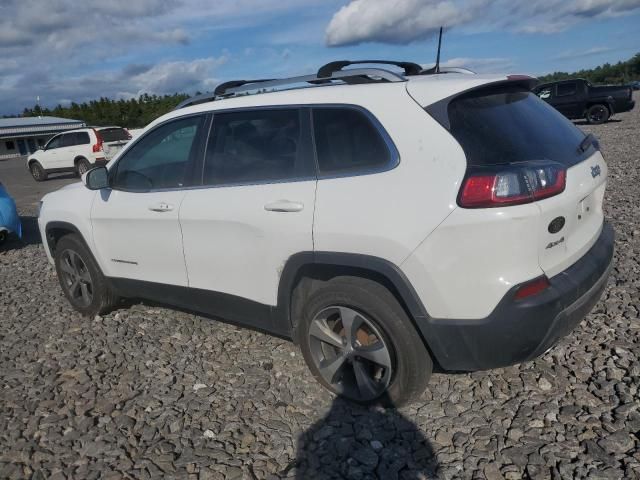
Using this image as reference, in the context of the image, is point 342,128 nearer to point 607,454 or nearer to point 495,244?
point 495,244

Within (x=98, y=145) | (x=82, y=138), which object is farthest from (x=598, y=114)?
(x=82, y=138)

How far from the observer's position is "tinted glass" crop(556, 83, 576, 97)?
20.4 m

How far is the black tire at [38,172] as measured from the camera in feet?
60.4

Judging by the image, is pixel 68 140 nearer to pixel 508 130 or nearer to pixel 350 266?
pixel 350 266

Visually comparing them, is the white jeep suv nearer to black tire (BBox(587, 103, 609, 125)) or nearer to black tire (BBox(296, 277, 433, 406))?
black tire (BBox(296, 277, 433, 406))

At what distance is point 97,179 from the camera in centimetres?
400

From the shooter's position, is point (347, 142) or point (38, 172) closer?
point (347, 142)

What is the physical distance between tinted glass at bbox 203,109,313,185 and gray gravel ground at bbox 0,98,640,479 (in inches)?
52.5

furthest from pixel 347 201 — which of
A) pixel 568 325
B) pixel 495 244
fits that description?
pixel 568 325

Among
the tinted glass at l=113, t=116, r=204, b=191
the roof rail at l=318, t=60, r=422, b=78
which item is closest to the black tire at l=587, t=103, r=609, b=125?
the roof rail at l=318, t=60, r=422, b=78

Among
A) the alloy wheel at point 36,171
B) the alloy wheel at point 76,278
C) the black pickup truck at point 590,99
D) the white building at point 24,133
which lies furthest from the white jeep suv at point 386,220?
the white building at point 24,133

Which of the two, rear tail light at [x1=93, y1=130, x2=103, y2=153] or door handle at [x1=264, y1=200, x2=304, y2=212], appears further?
rear tail light at [x1=93, y1=130, x2=103, y2=153]

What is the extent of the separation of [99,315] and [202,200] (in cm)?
196

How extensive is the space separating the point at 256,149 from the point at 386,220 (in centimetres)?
111
